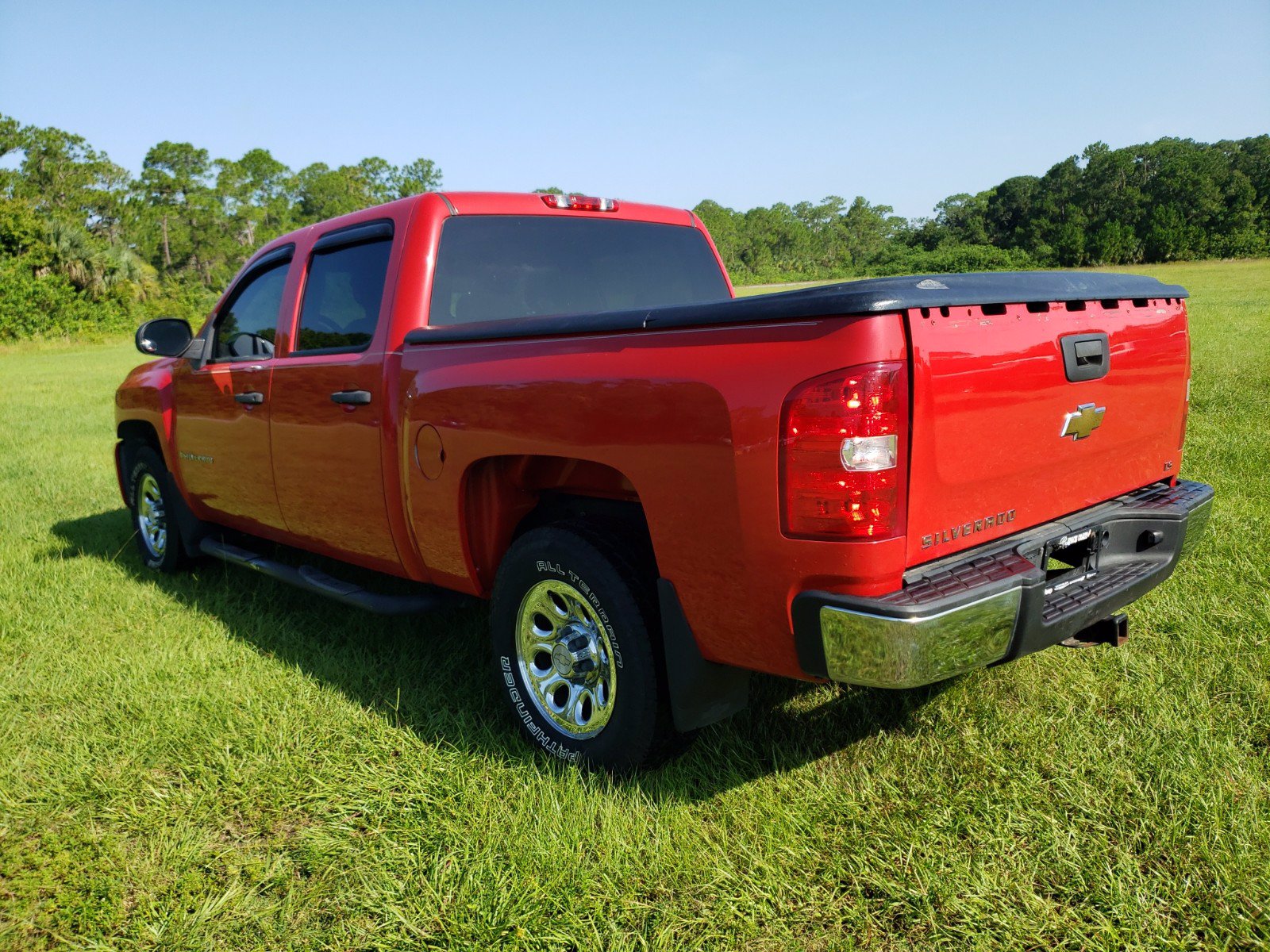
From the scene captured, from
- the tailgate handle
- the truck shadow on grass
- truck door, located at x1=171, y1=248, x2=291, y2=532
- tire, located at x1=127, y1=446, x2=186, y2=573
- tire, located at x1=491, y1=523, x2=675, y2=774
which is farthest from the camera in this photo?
tire, located at x1=127, y1=446, x2=186, y2=573

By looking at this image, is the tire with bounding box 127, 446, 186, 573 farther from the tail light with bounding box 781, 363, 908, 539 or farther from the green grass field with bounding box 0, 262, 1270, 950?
the tail light with bounding box 781, 363, 908, 539

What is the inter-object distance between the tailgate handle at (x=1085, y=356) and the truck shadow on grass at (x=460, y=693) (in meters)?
A: 1.31

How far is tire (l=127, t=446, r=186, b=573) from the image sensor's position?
5.38m

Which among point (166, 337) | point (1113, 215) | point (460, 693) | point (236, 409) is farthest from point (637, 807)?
point (1113, 215)

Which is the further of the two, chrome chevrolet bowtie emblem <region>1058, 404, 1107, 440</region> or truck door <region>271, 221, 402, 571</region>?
truck door <region>271, 221, 402, 571</region>

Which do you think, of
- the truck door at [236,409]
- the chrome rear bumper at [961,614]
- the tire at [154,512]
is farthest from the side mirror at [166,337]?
the chrome rear bumper at [961,614]

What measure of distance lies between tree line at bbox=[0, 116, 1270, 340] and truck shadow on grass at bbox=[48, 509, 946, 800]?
27.7 m

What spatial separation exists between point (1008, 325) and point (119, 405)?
18.3 feet

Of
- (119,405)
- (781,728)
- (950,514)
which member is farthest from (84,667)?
(950,514)

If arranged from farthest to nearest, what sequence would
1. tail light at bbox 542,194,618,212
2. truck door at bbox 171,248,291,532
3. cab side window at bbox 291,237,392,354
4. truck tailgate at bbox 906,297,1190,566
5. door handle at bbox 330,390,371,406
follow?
truck door at bbox 171,248,291,532, tail light at bbox 542,194,618,212, cab side window at bbox 291,237,392,354, door handle at bbox 330,390,371,406, truck tailgate at bbox 906,297,1190,566

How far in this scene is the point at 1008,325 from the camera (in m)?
2.35

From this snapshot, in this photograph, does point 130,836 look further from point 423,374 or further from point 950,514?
point 950,514

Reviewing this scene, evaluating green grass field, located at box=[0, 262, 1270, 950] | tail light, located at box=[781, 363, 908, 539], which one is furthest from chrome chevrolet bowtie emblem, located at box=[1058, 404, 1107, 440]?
green grass field, located at box=[0, 262, 1270, 950]

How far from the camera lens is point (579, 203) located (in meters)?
4.03
